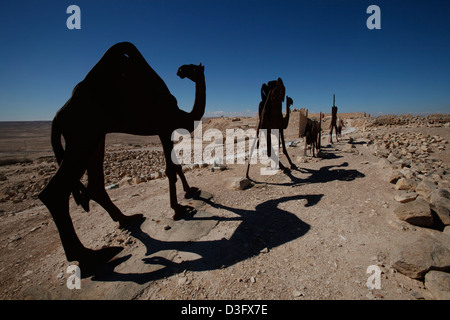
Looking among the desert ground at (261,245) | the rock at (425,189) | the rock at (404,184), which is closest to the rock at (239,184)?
the desert ground at (261,245)

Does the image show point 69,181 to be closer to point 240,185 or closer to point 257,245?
point 257,245

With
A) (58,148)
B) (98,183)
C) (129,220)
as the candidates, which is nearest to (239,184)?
(129,220)

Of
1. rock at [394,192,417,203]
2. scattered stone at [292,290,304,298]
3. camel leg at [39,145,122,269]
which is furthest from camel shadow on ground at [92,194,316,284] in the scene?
rock at [394,192,417,203]

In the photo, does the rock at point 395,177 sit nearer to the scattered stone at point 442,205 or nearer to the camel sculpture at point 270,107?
the scattered stone at point 442,205

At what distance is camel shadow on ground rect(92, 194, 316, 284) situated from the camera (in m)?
2.20

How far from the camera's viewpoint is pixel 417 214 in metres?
2.59

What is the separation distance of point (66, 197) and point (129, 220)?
1289mm

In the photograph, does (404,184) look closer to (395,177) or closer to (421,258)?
(395,177)

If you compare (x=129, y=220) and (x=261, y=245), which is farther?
(x=129, y=220)

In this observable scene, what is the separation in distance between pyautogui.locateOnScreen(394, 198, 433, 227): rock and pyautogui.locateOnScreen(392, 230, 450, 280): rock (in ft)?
1.76

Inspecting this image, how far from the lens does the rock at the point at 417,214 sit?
8.38ft

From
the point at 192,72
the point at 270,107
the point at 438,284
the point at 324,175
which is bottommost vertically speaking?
the point at 438,284
